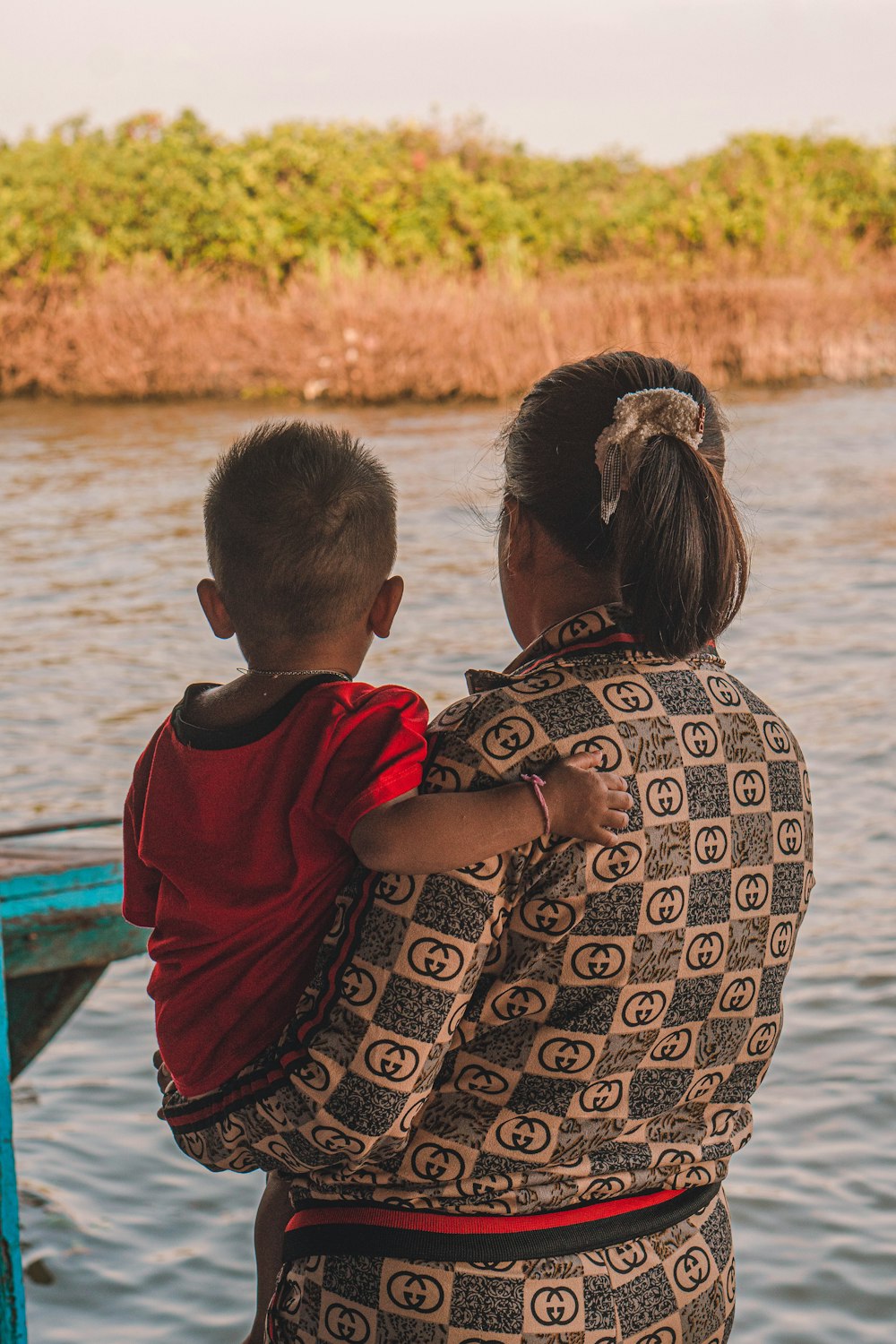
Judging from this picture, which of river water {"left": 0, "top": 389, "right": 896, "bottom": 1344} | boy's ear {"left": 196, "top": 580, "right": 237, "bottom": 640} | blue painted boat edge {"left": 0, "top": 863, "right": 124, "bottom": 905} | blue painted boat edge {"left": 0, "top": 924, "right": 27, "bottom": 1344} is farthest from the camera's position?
river water {"left": 0, "top": 389, "right": 896, "bottom": 1344}

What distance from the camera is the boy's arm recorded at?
48.4 inches

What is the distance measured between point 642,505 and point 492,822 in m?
0.29

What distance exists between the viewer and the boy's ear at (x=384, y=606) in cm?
147

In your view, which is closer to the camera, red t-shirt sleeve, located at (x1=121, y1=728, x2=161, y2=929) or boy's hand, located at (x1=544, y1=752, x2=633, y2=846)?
boy's hand, located at (x1=544, y1=752, x2=633, y2=846)

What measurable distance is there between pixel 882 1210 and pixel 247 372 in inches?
691

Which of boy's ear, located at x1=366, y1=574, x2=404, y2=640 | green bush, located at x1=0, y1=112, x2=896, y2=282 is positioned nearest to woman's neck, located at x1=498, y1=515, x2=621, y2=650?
boy's ear, located at x1=366, y1=574, x2=404, y2=640

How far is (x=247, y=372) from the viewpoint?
19953 millimetres

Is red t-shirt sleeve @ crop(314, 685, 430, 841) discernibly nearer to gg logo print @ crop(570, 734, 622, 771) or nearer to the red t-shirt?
the red t-shirt

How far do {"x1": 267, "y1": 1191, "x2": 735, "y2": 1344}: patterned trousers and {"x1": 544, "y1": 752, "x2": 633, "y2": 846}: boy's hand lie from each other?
1.20 ft

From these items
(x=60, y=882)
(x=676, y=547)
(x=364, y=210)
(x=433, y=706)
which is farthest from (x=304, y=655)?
(x=364, y=210)

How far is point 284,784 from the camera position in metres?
1.35

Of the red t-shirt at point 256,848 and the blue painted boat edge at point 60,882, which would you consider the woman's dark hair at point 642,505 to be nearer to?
the red t-shirt at point 256,848

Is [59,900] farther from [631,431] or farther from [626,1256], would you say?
[631,431]

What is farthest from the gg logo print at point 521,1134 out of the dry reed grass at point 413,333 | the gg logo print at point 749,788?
the dry reed grass at point 413,333
